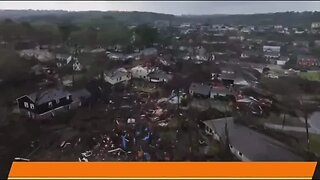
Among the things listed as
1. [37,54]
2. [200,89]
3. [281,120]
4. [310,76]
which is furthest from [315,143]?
[37,54]

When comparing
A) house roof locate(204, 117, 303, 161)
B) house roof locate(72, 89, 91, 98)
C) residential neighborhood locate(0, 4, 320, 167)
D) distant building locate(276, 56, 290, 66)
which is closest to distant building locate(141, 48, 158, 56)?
residential neighborhood locate(0, 4, 320, 167)

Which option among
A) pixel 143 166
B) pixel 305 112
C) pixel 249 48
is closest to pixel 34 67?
pixel 143 166

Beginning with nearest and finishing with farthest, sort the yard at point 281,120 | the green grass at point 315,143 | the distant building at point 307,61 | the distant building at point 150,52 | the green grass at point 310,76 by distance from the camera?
the green grass at point 315,143 < the yard at point 281,120 < the green grass at point 310,76 < the distant building at point 307,61 < the distant building at point 150,52

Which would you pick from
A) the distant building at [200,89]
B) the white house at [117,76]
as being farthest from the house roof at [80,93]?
the distant building at [200,89]

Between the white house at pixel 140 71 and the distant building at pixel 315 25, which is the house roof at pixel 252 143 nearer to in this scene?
the white house at pixel 140 71

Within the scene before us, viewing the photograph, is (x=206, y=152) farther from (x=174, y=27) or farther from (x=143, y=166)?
(x=174, y=27)

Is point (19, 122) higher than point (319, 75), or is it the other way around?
point (319, 75)
